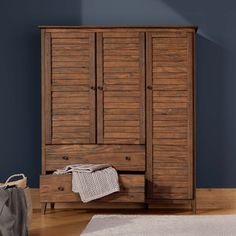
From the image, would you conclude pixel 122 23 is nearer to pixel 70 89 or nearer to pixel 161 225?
pixel 70 89

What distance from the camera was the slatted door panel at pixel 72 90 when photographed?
17.4ft

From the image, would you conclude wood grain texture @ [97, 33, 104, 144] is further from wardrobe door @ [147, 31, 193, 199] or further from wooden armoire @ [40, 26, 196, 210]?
wardrobe door @ [147, 31, 193, 199]

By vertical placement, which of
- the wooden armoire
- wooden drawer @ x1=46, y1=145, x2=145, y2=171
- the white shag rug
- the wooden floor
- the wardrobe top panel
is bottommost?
the wooden floor

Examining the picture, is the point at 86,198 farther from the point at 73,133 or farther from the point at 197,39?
the point at 197,39

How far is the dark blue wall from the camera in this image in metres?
5.64

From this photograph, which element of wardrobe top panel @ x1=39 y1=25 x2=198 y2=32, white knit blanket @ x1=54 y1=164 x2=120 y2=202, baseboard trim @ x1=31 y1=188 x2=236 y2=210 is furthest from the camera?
baseboard trim @ x1=31 y1=188 x2=236 y2=210

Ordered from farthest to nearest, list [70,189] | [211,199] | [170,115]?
[211,199] → [170,115] → [70,189]

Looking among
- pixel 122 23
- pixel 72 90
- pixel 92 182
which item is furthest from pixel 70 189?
pixel 122 23

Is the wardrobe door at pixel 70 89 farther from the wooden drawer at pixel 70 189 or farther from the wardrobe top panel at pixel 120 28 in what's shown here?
the wooden drawer at pixel 70 189

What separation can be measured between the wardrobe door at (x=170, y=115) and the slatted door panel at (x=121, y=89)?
0.30ft

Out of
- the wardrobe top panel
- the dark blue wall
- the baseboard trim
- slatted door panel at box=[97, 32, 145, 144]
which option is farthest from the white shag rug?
the wardrobe top panel

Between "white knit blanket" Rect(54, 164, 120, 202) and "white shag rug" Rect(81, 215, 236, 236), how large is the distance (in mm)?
186

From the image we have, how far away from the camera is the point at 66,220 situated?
496cm

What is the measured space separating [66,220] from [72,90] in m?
1.07
